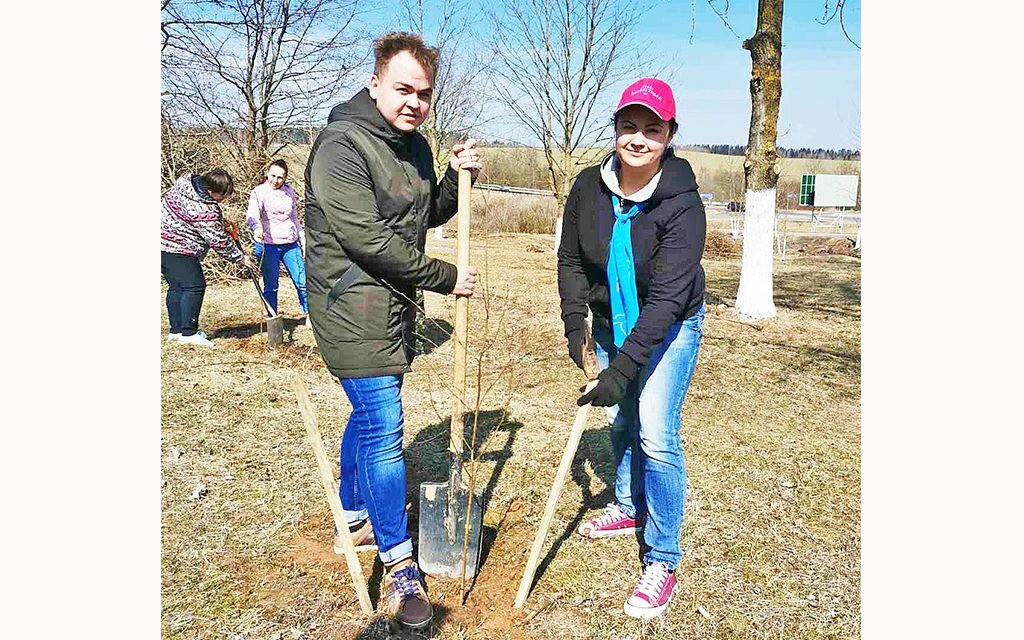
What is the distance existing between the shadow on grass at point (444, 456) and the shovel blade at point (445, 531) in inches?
8.8

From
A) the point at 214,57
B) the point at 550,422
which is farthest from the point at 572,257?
the point at 214,57

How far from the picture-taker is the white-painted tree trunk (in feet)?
24.7

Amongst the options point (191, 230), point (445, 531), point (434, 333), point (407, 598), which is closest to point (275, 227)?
point (191, 230)

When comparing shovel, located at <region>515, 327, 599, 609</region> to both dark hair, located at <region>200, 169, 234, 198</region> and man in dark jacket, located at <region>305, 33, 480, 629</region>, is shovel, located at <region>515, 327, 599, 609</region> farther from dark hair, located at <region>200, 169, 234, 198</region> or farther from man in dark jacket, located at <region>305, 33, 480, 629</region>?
dark hair, located at <region>200, 169, 234, 198</region>

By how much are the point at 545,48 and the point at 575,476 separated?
1385cm

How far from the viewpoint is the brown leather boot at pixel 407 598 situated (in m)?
2.38

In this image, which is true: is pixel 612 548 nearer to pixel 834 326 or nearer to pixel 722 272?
pixel 834 326

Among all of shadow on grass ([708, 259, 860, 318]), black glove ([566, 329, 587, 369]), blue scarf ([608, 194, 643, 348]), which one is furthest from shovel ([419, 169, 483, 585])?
shadow on grass ([708, 259, 860, 318])

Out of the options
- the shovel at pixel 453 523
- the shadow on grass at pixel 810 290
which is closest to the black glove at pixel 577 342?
the shovel at pixel 453 523

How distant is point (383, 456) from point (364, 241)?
2.45ft

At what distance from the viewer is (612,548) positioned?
9.82 ft

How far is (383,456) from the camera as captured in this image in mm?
2365

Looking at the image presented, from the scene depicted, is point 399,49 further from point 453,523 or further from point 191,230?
point 191,230

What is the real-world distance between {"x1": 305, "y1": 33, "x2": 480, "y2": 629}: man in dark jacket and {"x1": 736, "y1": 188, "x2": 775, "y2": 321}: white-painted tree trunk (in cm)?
584
